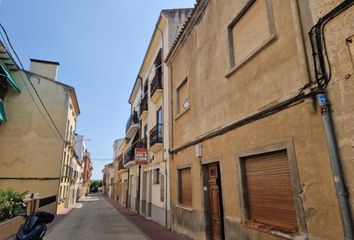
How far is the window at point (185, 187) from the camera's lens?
9470 mm

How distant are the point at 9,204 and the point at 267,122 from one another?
10.3 meters

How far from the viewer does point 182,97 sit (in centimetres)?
1089

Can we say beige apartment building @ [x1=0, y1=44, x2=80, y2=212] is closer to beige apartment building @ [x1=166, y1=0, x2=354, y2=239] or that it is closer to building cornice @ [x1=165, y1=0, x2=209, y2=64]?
building cornice @ [x1=165, y1=0, x2=209, y2=64]

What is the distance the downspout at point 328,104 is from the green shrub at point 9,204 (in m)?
10.6

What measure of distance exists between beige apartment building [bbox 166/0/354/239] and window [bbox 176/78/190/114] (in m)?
0.80

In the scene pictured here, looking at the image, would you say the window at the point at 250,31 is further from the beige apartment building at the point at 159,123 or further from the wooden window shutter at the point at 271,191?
the beige apartment building at the point at 159,123

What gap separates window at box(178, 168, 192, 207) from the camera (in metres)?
9.47

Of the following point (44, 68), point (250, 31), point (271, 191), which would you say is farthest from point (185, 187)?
point (44, 68)

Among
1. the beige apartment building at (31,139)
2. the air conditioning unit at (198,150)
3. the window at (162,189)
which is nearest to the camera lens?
the air conditioning unit at (198,150)

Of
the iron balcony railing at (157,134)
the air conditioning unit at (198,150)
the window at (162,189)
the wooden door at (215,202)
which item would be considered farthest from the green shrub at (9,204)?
the wooden door at (215,202)

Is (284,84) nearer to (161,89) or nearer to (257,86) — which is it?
(257,86)

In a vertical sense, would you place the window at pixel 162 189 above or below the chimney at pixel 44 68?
below

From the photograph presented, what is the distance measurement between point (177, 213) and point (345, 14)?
875cm

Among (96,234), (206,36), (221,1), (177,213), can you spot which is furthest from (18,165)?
(221,1)
